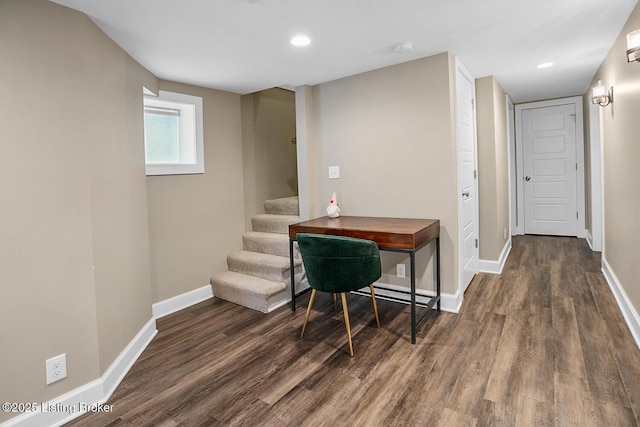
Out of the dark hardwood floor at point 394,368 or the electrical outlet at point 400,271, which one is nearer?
the dark hardwood floor at point 394,368

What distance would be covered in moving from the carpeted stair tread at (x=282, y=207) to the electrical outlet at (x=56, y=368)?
2486 millimetres

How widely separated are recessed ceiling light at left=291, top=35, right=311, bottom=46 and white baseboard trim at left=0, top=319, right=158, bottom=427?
2414 millimetres

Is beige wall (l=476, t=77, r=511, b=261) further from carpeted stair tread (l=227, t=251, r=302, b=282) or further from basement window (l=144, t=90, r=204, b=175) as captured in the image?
basement window (l=144, t=90, r=204, b=175)

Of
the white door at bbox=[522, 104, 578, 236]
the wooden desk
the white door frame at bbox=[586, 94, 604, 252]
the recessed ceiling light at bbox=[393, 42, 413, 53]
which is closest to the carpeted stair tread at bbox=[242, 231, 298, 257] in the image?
the wooden desk

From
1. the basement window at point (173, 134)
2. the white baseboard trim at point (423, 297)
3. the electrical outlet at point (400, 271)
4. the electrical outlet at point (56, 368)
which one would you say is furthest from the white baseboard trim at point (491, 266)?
the electrical outlet at point (56, 368)

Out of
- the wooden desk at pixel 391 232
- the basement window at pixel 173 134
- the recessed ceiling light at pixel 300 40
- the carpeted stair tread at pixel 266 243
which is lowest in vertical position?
the carpeted stair tread at pixel 266 243

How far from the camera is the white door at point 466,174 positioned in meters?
3.10

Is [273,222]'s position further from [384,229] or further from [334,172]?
[384,229]

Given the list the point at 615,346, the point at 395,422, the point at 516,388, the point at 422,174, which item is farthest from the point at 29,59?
the point at 615,346

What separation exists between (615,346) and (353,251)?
1853mm

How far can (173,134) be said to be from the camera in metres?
3.40

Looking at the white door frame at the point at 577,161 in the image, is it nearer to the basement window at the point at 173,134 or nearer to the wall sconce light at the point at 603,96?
the wall sconce light at the point at 603,96

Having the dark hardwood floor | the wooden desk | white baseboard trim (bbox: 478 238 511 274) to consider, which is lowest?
the dark hardwood floor

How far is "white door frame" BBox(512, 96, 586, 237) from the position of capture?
17.9 feet
